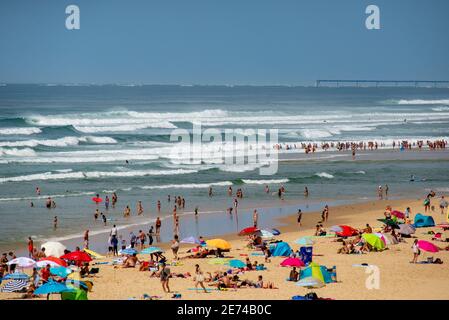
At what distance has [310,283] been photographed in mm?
17609

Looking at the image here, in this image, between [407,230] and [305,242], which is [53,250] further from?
[407,230]

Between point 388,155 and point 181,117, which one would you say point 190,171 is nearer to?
point 388,155

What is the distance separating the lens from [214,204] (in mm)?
33469

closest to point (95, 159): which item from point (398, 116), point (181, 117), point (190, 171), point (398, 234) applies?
point (190, 171)

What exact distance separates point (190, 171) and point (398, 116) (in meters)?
63.7

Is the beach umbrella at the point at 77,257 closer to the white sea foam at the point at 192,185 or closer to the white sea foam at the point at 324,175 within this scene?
the white sea foam at the point at 192,185

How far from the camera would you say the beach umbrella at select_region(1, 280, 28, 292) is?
17.9m

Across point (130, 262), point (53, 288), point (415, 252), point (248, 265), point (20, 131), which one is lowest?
point (130, 262)

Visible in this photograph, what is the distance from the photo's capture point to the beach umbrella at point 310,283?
57.7 ft

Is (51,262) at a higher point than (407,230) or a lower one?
higher

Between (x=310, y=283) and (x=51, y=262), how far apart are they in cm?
678

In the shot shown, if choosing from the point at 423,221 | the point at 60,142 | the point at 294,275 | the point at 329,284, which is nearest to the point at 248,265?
the point at 294,275

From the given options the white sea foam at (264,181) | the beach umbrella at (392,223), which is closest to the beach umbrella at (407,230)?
the beach umbrella at (392,223)

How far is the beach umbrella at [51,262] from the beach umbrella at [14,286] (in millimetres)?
1055
